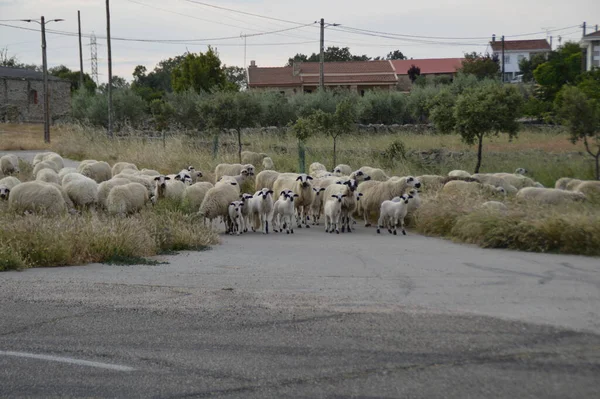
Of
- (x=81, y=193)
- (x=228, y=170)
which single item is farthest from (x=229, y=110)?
(x=81, y=193)

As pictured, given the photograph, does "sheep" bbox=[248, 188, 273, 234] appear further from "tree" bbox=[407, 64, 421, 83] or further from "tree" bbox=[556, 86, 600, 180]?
"tree" bbox=[407, 64, 421, 83]

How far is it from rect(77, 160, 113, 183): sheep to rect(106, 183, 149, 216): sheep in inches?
270

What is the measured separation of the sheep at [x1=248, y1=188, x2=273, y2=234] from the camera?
66.1 feet

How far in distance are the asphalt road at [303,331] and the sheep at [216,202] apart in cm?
638

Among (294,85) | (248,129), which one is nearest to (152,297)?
(248,129)

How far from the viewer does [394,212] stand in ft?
65.2

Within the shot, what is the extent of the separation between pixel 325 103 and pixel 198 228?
35500 mm

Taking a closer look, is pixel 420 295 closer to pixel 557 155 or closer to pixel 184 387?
pixel 184 387

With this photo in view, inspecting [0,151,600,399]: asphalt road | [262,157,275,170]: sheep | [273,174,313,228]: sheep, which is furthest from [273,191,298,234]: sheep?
[262,157,275,170]: sheep

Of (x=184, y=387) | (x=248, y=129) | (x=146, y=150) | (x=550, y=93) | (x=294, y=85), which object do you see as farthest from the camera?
(x=294, y=85)

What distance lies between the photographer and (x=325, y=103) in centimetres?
5200

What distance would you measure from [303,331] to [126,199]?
1225cm

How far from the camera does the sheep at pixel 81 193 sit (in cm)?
2051

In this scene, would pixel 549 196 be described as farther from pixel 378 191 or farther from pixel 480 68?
pixel 480 68
